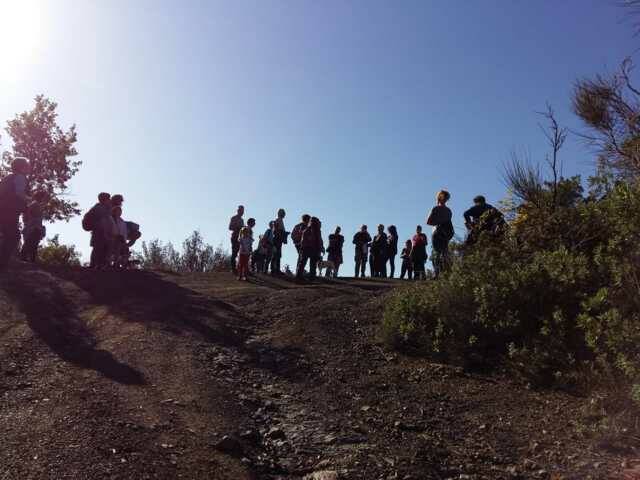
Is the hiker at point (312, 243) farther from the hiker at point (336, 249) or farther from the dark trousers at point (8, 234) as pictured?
the dark trousers at point (8, 234)

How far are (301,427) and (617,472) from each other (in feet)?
7.08

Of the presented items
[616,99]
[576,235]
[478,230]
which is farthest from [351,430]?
[616,99]

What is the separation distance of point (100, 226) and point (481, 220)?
7077mm

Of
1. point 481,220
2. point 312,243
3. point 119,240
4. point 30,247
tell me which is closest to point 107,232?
point 119,240

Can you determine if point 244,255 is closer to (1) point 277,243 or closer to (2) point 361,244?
(1) point 277,243

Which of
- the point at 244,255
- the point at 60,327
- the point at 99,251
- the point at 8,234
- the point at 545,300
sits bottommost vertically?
the point at 60,327

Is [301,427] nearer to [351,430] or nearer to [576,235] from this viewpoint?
[351,430]

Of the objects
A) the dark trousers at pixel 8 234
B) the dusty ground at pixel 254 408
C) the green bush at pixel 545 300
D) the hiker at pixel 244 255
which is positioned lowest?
the dusty ground at pixel 254 408

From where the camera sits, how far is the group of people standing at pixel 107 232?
11.4m

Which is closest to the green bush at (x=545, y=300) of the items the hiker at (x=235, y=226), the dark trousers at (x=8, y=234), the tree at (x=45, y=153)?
the dark trousers at (x=8, y=234)

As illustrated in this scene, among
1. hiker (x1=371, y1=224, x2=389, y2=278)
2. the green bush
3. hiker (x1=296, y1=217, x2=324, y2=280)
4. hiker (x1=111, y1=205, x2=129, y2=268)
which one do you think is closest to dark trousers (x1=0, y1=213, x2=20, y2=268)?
hiker (x1=111, y1=205, x2=129, y2=268)

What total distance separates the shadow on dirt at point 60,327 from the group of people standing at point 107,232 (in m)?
1.68

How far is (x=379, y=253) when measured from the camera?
17625 millimetres

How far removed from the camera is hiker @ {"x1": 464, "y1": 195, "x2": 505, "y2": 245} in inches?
319
